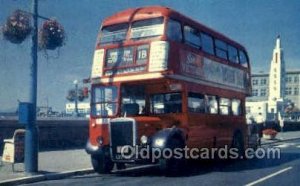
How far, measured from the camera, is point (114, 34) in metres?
→ 13.3

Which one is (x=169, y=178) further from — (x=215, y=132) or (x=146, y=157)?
(x=215, y=132)

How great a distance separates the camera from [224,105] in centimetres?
1627

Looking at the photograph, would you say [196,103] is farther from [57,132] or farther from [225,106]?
[57,132]

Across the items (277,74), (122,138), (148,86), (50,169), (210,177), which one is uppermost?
(277,74)

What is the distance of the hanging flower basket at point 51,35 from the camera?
13.0 metres

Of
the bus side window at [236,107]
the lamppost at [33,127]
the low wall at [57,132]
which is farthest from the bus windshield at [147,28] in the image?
the low wall at [57,132]

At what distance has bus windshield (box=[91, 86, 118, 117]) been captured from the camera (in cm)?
1270

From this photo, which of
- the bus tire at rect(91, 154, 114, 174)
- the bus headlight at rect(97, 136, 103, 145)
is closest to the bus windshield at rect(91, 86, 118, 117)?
the bus headlight at rect(97, 136, 103, 145)

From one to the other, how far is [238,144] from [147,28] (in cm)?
770

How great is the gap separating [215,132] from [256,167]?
1939 mm

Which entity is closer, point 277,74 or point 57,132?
point 57,132

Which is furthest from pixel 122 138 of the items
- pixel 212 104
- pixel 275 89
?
pixel 275 89

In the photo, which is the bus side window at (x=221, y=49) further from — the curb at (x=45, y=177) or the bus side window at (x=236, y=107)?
the curb at (x=45, y=177)

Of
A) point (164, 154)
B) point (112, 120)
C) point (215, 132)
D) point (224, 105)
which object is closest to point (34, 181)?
point (112, 120)
